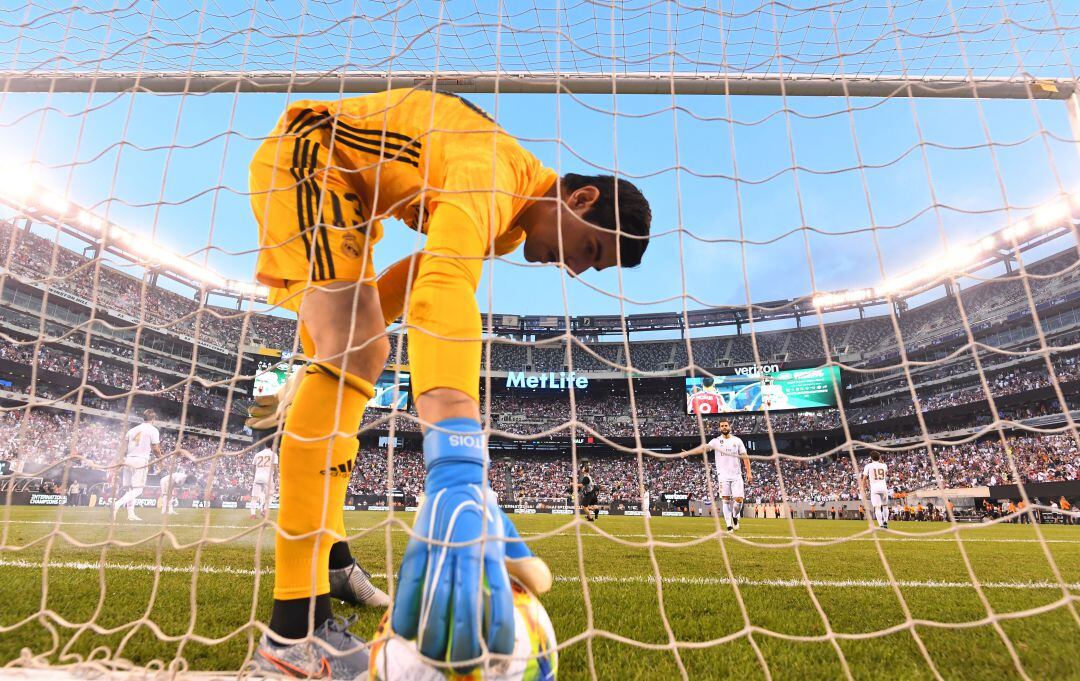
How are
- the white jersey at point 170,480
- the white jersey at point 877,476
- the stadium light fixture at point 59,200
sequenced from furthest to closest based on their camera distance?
the white jersey at point 877,476
the white jersey at point 170,480
the stadium light fixture at point 59,200

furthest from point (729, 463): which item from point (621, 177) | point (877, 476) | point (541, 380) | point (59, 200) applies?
point (541, 380)

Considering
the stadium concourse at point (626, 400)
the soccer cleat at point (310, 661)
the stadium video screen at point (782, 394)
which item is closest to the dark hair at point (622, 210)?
the soccer cleat at point (310, 661)

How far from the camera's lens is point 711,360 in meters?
34.1

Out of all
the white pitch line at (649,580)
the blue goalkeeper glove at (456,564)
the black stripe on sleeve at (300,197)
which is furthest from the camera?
the white pitch line at (649,580)

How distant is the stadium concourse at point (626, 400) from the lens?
21.1m

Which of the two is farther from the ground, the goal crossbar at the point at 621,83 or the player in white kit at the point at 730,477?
the goal crossbar at the point at 621,83

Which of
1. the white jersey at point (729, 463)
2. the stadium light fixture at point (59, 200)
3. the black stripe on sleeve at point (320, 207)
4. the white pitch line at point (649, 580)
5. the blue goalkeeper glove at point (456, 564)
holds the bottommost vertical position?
the white pitch line at point (649, 580)

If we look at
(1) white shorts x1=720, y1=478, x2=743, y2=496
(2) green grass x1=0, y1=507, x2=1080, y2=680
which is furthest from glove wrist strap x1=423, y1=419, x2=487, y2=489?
(1) white shorts x1=720, y1=478, x2=743, y2=496

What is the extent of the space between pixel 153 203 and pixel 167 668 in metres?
1.71

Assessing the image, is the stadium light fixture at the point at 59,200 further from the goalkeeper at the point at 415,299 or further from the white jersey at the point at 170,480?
the goalkeeper at the point at 415,299

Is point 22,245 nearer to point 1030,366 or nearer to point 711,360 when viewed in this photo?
point 711,360

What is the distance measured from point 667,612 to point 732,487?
26.5 feet

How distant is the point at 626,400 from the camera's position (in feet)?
112

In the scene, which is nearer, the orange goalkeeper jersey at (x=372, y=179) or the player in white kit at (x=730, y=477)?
the orange goalkeeper jersey at (x=372, y=179)
